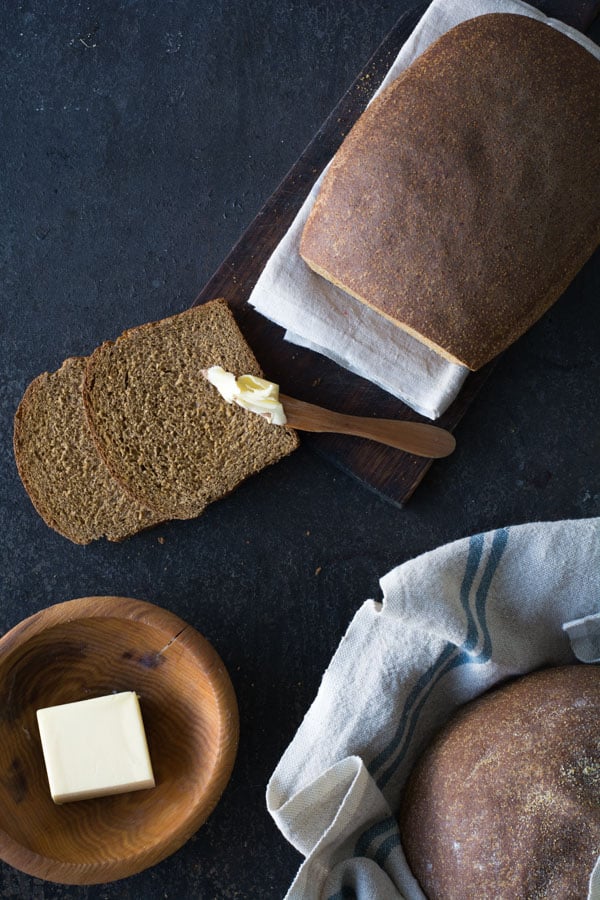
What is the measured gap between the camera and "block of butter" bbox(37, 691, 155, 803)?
1.59 m

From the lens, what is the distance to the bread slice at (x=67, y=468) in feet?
5.85

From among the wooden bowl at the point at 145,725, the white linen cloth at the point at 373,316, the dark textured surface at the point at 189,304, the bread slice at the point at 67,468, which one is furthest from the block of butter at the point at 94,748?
the white linen cloth at the point at 373,316

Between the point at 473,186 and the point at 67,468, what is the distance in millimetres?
929

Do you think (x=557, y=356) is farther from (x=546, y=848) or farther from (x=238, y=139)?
(x=546, y=848)

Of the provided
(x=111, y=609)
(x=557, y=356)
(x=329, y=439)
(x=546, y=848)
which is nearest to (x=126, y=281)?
(x=329, y=439)

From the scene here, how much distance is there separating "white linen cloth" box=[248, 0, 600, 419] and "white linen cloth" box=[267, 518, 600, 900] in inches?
14.9

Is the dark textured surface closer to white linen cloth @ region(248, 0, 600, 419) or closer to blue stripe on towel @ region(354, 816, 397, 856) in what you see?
white linen cloth @ region(248, 0, 600, 419)

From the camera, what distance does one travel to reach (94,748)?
5.22ft

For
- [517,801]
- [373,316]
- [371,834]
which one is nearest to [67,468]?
[373,316]

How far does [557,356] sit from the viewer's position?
1814mm

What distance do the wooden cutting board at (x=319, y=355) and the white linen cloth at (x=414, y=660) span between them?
1.14 ft

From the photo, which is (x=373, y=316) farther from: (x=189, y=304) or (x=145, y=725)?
(x=145, y=725)

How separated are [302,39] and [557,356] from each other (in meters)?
0.84

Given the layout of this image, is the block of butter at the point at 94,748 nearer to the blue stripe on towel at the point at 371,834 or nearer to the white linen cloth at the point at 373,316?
the blue stripe on towel at the point at 371,834
